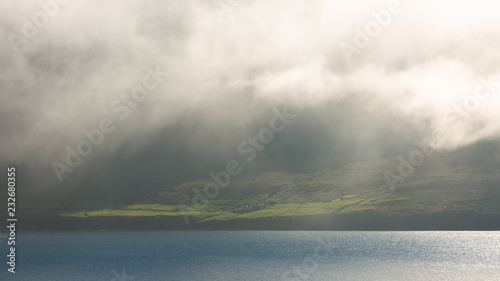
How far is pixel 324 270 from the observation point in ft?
404

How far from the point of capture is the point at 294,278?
4245 inches

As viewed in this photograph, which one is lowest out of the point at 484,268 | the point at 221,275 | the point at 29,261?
the point at 484,268

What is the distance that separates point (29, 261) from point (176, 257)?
53016 mm

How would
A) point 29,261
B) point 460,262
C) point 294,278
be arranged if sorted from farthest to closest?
point 29,261, point 460,262, point 294,278

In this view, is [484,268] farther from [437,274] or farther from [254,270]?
[254,270]

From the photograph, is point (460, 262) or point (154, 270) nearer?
point (154, 270)

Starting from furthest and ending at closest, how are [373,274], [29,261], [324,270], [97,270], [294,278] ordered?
[29,261], [97,270], [324,270], [373,274], [294,278]

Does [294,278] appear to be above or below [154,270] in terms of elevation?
below

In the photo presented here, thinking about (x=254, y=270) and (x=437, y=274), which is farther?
(x=254, y=270)

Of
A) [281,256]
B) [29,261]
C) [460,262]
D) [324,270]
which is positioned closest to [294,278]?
[324,270]

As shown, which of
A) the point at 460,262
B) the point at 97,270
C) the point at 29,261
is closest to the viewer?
the point at 97,270

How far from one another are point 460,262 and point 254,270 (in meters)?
72.5

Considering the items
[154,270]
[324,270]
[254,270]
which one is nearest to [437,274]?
[324,270]

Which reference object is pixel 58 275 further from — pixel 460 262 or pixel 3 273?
pixel 460 262
